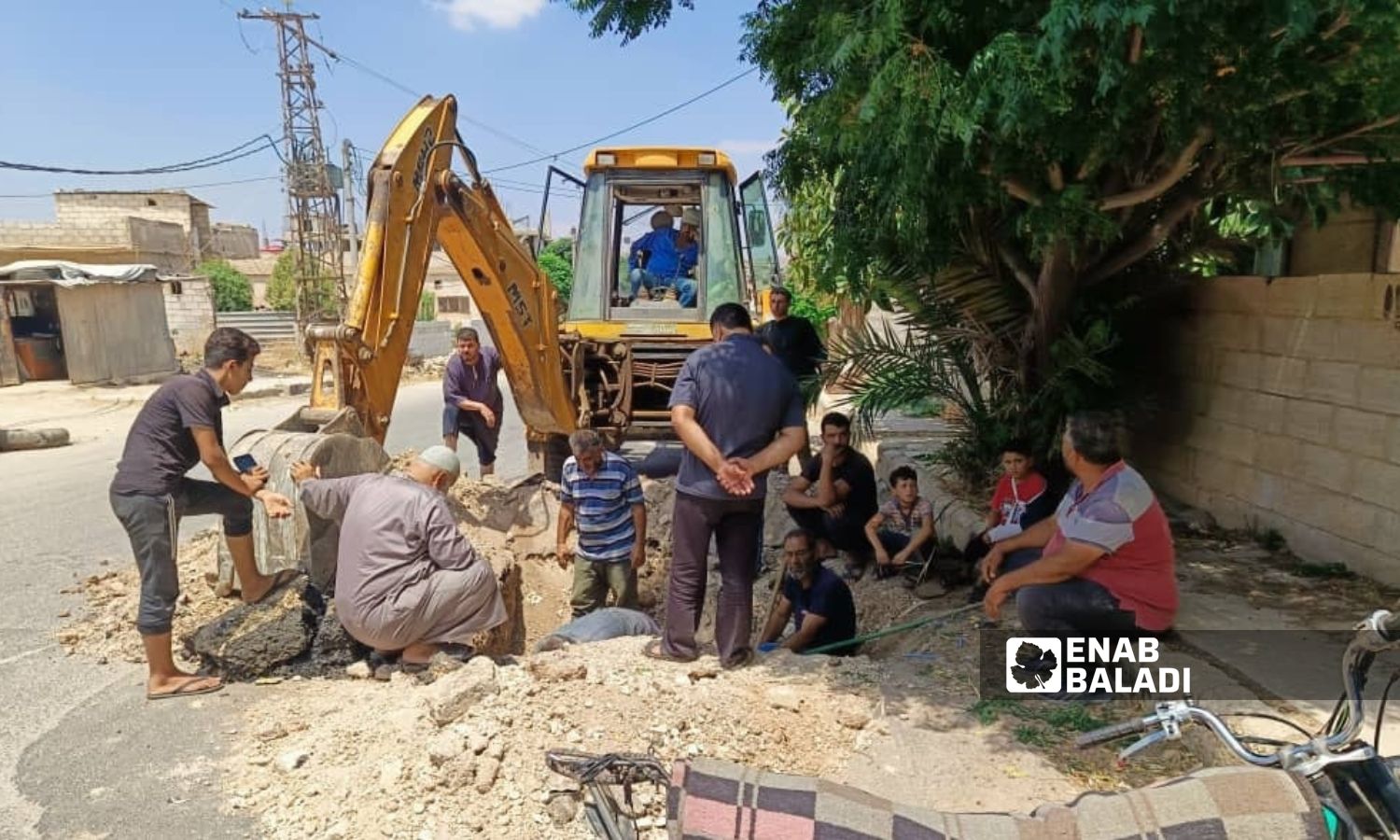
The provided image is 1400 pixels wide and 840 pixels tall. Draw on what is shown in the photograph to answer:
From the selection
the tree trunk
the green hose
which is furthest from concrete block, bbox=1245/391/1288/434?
the green hose

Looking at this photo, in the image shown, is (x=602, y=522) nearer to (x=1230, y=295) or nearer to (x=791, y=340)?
(x=791, y=340)

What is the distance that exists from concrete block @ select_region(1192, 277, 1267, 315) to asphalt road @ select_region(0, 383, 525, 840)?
20.2ft

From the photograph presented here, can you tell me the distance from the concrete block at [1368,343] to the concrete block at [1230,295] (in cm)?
70

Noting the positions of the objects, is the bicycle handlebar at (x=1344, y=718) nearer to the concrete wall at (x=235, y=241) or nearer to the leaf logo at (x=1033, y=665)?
the leaf logo at (x=1033, y=665)

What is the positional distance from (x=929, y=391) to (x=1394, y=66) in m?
3.52

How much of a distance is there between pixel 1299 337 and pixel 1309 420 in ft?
1.67

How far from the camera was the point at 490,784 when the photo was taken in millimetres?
3160

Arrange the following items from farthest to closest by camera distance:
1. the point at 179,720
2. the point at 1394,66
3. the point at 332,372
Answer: the point at 332,372 < the point at 179,720 < the point at 1394,66

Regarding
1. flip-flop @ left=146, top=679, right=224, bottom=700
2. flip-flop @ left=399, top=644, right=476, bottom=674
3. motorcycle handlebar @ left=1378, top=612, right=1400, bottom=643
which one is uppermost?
motorcycle handlebar @ left=1378, top=612, right=1400, bottom=643

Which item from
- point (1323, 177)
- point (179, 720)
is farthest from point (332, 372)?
point (1323, 177)

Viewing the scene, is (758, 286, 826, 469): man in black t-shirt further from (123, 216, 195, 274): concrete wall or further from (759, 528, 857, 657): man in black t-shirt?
(123, 216, 195, 274): concrete wall

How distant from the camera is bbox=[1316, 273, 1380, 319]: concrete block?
15.2 ft

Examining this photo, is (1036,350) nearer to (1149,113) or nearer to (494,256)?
(1149,113)

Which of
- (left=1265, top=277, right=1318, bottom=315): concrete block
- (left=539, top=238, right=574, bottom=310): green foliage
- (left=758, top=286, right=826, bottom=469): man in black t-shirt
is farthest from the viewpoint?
(left=539, top=238, right=574, bottom=310): green foliage
